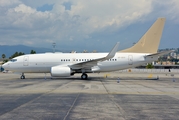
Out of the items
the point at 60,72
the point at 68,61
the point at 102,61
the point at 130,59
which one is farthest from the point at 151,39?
the point at 60,72

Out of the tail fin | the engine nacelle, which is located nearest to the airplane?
the tail fin

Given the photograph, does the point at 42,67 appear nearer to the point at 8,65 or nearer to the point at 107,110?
the point at 8,65

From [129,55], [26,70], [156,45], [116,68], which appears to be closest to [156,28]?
[156,45]

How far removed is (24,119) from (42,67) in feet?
76.1

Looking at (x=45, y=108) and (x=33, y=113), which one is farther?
(x=45, y=108)

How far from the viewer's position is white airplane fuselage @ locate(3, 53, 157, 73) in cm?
2989

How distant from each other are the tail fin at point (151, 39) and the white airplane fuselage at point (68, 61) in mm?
1025

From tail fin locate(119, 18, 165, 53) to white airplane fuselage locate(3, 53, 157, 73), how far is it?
3.36 ft

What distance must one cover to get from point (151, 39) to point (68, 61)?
11.1 metres

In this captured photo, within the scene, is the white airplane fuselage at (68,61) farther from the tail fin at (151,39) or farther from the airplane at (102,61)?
the tail fin at (151,39)

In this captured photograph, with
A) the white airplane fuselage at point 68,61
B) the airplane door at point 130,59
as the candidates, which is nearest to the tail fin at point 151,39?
the white airplane fuselage at point 68,61

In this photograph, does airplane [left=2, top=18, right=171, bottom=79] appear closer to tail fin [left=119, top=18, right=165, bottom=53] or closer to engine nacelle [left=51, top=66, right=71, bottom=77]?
tail fin [left=119, top=18, right=165, bottom=53]

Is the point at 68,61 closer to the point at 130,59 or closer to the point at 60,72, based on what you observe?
the point at 60,72

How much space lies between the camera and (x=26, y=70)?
1213 inches
